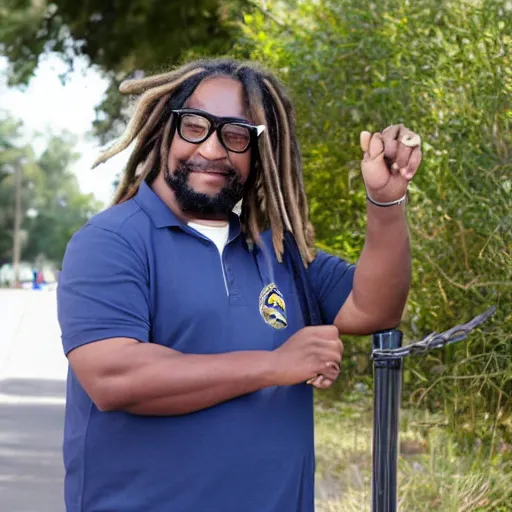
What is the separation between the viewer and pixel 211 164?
8.54ft

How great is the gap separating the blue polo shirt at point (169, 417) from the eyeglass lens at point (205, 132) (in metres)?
0.18

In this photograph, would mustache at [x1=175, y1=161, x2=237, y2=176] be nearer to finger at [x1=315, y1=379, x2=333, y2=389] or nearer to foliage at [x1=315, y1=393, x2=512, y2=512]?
finger at [x1=315, y1=379, x2=333, y2=389]

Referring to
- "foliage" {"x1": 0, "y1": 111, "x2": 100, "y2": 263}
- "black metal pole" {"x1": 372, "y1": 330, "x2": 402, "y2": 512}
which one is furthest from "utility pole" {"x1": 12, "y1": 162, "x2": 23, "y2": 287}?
"black metal pole" {"x1": 372, "y1": 330, "x2": 402, "y2": 512}

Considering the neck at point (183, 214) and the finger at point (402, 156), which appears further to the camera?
the neck at point (183, 214)

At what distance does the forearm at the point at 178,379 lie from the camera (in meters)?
2.35

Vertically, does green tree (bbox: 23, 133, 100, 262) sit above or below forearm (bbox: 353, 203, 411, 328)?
below

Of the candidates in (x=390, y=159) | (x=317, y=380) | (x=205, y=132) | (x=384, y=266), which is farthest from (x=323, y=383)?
(x=205, y=132)

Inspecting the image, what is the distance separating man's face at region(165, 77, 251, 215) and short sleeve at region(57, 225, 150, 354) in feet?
0.66

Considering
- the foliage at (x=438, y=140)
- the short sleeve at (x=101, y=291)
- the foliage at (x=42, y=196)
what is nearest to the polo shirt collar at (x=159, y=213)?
the short sleeve at (x=101, y=291)

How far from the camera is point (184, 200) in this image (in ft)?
8.52

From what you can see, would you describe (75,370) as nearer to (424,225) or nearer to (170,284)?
(170,284)

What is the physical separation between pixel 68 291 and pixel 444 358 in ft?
21.4

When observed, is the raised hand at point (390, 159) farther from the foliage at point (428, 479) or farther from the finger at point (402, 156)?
the foliage at point (428, 479)

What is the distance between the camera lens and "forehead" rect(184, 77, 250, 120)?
2.62m
